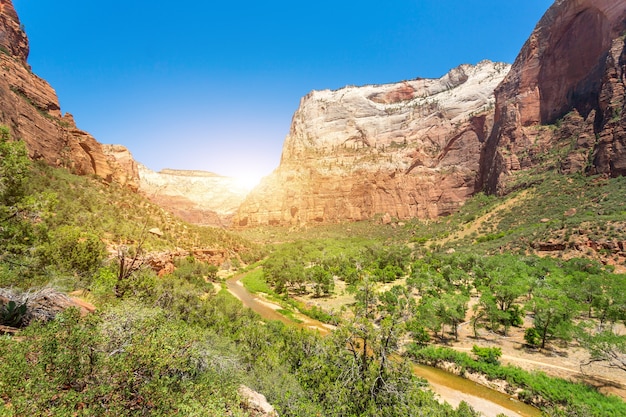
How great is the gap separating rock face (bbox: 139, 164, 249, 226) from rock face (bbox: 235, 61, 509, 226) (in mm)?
34045

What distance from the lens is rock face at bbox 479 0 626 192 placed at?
174 ft

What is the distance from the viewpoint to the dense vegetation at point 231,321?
5.18 m

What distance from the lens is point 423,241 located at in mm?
66438

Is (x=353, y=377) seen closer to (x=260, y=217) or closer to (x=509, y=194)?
(x=509, y=194)

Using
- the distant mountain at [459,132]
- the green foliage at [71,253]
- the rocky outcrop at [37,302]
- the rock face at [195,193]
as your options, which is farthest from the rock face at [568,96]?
the rock face at [195,193]

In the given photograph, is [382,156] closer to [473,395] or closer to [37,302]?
[473,395]

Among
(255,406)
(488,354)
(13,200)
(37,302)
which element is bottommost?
(488,354)

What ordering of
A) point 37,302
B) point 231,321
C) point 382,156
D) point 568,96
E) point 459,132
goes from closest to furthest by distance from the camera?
point 37,302
point 231,321
point 568,96
point 459,132
point 382,156

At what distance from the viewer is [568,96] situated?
6650 cm

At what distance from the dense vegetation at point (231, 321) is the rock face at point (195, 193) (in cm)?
9085

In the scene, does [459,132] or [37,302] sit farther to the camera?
[459,132]

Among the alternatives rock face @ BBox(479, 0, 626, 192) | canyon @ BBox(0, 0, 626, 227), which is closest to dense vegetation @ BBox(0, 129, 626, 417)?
canyon @ BBox(0, 0, 626, 227)

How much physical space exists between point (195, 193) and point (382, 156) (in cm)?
9905

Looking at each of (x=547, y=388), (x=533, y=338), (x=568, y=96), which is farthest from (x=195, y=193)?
(x=547, y=388)
